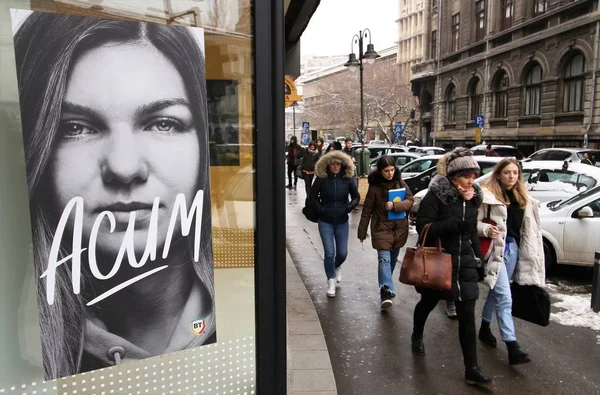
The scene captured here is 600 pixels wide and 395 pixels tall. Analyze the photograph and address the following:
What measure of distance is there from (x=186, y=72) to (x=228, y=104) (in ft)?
0.71

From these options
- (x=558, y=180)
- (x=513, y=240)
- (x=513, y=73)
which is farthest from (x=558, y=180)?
(x=513, y=73)

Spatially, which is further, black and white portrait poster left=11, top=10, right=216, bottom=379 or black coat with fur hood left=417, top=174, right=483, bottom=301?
black coat with fur hood left=417, top=174, right=483, bottom=301

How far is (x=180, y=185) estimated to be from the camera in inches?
81.4

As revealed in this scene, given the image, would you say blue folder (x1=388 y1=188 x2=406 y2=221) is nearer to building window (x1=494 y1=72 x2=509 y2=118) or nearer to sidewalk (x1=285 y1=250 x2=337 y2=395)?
sidewalk (x1=285 y1=250 x2=337 y2=395)

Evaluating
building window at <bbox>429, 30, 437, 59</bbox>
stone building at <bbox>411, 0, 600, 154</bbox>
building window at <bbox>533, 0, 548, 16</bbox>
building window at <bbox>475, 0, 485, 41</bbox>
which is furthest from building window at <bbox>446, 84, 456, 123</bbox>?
building window at <bbox>533, 0, 548, 16</bbox>

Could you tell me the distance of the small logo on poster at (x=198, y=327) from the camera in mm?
2195

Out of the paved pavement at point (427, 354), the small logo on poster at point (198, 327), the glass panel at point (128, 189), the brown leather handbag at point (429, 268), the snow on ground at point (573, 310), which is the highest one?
the glass panel at point (128, 189)

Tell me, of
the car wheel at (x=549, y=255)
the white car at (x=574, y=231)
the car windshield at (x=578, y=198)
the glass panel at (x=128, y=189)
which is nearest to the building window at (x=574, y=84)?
the car windshield at (x=578, y=198)

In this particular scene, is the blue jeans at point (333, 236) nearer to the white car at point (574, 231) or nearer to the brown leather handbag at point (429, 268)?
the brown leather handbag at point (429, 268)

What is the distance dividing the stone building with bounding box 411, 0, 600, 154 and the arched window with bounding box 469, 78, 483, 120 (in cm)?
9

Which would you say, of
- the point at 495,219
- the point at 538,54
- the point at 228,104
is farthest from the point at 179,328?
the point at 538,54

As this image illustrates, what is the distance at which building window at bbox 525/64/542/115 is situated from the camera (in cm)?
3569

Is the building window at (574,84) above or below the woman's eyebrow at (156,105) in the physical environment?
above

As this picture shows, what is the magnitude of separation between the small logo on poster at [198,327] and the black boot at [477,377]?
9.26ft
